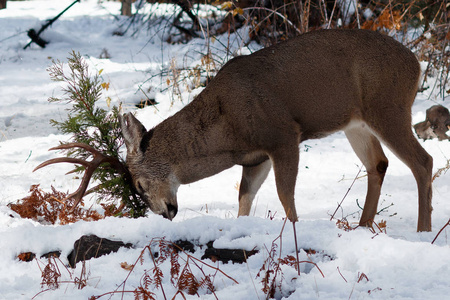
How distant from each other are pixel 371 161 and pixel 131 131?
7.95ft

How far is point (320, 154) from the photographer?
810 centimetres

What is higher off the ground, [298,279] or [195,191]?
[298,279]

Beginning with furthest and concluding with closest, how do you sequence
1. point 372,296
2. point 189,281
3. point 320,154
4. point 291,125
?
point 320,154, point 291,125, point 189,281, point 372,296

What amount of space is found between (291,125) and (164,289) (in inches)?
89.4

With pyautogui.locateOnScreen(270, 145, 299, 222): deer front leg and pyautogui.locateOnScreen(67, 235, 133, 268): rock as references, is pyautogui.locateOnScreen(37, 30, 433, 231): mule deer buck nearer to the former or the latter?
pyautogui.locateOnScreen(270, 145, 299, 222): deer front leg

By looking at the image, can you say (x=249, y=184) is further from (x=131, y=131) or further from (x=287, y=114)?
(x=131, y=131)

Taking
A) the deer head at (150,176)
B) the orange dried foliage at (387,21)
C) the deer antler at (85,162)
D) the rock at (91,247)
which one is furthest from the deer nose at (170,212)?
the orange dried foliage at (387,21)

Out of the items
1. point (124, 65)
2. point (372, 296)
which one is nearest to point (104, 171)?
point (372, 296)

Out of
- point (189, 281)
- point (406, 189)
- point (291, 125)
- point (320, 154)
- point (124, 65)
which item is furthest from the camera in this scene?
point (124, 65)

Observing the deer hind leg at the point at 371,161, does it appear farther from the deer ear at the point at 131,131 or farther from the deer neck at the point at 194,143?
the deer ear at the point at 131,131

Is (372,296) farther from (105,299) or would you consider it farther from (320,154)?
(320,154)

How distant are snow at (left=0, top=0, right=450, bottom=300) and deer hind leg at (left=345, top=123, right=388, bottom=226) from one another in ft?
0.84

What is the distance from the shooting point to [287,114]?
203 inches

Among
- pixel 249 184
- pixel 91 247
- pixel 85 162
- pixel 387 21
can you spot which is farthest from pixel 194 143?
pixel 387 21
